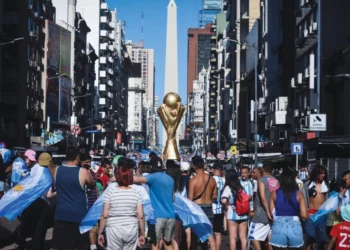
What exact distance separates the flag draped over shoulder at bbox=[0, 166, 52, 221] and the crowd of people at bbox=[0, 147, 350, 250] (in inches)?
5.5

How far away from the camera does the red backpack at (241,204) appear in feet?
47.6

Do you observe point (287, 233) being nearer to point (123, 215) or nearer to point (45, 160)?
point (123, 215)

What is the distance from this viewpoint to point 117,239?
9.52m

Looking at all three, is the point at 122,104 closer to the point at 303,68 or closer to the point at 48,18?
the point at 48,18

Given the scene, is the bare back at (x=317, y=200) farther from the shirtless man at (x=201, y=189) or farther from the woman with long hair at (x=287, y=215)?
the woman with long hair at (x=287, y=215)

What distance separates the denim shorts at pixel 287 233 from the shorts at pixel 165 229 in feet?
6.83

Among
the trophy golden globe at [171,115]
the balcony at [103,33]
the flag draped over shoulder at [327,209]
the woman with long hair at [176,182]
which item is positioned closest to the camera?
the flag draped over shoulder at [327,209]

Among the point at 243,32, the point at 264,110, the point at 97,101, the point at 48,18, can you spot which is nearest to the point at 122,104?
the point at 97,101

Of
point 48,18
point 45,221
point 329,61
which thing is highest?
point 48,18

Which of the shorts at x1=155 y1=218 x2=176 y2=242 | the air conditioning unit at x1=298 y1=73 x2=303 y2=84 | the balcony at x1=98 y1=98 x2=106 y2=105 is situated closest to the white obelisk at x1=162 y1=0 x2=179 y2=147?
the air conditioning unit at x1=298 y1=73 x2=303 y2=84

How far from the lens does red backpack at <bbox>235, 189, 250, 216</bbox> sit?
14523 millimetres

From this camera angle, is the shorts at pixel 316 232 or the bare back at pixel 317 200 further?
the bare back at pixel 317 200

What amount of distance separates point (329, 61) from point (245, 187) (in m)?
28.4

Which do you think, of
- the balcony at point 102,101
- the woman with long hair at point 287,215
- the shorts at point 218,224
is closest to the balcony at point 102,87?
the balcony at point 102,101
